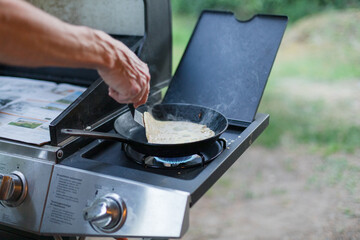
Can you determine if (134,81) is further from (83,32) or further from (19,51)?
(19,51)

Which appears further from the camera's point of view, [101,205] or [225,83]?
[225,83]

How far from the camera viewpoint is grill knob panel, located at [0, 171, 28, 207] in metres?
1.14

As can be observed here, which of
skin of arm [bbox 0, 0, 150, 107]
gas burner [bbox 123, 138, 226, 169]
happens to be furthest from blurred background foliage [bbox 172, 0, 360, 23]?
skin of arm [bbox 0, 0, 150, 107]

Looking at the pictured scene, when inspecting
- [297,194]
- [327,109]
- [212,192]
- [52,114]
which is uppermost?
[52,114]

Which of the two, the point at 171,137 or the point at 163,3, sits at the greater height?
the point at 163,3

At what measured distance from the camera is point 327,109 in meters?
4.28

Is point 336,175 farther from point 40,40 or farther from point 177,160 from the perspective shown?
point 40,40

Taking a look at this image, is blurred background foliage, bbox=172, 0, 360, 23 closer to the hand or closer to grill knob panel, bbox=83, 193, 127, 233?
the hand

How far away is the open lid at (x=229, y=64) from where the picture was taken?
1517 millimetres

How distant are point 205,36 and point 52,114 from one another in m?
0.72

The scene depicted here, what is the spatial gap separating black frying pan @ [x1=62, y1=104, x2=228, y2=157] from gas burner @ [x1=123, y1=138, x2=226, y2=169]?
4cm

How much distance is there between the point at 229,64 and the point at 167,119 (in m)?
0.35

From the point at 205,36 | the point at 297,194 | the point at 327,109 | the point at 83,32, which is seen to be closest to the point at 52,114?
the point at 83,32

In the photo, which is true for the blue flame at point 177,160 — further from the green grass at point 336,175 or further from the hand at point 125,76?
the green grass at point 336,175
